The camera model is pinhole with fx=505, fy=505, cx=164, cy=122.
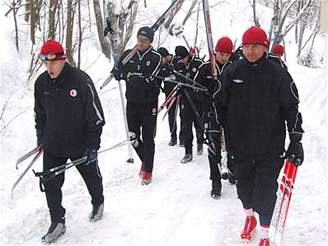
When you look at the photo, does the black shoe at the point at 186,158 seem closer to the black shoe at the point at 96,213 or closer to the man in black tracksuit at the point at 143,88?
the man in black tracksuit at the point at 143,88

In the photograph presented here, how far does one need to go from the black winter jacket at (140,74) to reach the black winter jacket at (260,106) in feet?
6.85

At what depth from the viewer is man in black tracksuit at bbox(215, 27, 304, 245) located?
14.5 feet

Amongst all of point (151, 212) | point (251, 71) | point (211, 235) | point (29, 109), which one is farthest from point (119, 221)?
point (29, 109)

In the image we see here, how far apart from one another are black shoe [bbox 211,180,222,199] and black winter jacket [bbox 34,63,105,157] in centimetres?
189

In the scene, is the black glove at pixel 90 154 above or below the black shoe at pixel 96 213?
above

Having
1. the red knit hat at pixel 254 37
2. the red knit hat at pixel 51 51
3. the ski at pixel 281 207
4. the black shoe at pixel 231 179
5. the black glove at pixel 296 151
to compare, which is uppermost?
the red knit hat at pixel 254 37

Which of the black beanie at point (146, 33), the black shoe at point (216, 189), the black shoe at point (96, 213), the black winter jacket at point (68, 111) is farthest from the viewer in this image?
the black beanie at point (146, 33)

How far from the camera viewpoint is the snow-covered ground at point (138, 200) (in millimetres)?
5148

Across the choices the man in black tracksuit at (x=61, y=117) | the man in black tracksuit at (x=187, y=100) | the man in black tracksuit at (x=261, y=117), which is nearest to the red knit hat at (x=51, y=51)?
the man in black tracksuit at (x=61, y=117)

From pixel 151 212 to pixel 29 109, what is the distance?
3880 millimetres

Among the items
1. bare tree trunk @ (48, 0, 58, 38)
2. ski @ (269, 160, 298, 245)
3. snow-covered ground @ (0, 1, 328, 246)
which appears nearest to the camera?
ski @ (269, 160, 298, 245)

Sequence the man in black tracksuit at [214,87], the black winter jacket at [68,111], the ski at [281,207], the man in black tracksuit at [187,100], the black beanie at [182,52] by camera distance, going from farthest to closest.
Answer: the black beanie at [182,52] → the man in black tracksuit at [187,100] → the man in black tracksuit at [214,87] → the black winter jacket at [68,111] → the ski at [281,207]

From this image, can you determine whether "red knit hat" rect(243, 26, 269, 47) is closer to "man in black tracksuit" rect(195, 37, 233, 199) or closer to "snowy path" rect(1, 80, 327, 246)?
"man in black tracksuit" rect(195, 37, 233, 199)

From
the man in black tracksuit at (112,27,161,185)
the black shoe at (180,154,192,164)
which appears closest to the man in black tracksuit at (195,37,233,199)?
the man in black tracksuit at (112,27,161,185)
